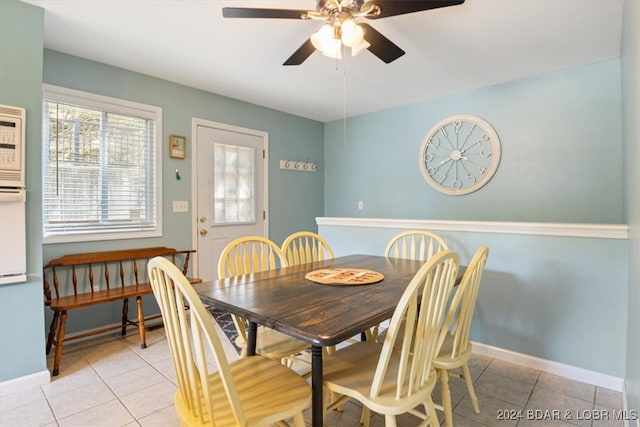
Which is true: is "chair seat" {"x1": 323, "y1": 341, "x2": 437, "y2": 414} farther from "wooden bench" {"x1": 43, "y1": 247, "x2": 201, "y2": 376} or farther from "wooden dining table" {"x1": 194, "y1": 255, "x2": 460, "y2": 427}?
"wooden bench" {"x1": 43, "y1": 247, "x2": 201, "y2": 376}

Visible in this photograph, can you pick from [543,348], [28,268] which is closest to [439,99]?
[543,348]

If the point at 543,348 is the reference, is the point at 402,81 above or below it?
above

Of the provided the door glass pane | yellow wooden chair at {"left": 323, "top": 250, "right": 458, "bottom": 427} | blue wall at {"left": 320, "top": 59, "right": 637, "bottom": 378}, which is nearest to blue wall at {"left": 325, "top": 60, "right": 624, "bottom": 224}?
blue wall at {"left": 320, "top": 59, "right": 637, "bottom": 378}

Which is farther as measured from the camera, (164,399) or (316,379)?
(164,399)

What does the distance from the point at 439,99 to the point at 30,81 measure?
11.6ft

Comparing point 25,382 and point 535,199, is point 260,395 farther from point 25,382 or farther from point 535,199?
point 535,199

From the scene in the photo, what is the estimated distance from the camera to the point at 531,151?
3129 mm

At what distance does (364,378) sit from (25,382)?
6.91ft

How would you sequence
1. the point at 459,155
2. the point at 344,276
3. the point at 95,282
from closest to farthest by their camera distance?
1. the point at 344,276
2. the point at 95,282
3. the point at 459,155

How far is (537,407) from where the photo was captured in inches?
72.2

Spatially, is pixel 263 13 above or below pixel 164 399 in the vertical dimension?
above

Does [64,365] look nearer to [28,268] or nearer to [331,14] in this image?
[28,268]

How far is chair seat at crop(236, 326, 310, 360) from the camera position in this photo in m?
1.63

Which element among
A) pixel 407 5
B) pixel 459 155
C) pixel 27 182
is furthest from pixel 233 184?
pixel 407 5
